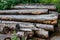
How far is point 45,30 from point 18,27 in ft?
2.45

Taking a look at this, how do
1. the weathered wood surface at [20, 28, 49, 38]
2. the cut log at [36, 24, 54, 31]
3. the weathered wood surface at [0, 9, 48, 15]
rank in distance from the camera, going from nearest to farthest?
the weathered wood surface at [20, 28, 49, 38] → the cut log at [36, 24, 54, 31] → the weathered wood surface at [0, 9, 48, 15]

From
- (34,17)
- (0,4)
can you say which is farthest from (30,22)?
(0,4)

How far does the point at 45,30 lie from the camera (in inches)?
249

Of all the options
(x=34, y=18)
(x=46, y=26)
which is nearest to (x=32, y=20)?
(x=34, y=18)

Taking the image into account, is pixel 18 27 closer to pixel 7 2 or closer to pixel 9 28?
pixel 9 28

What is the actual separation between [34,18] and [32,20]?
0.26 feet

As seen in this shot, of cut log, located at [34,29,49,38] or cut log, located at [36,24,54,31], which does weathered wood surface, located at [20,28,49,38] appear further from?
cut log, located at [36,24,54,31]

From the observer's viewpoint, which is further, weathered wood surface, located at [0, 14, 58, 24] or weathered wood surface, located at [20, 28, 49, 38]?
weathered wood surface, located at [0, 14, 58, 24]

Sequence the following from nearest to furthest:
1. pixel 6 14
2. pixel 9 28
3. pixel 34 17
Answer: pixel 9 28, pixel 34 17, pixel 6 14

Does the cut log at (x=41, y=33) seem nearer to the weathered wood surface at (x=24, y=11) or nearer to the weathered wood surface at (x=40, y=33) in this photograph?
the weathered wood surface at (x=40, y=33)

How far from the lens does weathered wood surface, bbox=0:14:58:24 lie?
6.36 metres

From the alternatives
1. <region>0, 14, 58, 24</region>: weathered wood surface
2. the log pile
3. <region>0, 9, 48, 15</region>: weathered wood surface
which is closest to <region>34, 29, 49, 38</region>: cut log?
the log pile

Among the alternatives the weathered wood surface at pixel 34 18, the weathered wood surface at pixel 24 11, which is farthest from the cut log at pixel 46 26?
the weathered wood surface at pixel 24 11

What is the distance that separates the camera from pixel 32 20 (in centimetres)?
654
